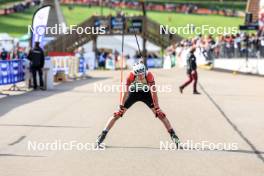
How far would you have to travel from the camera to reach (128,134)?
13.3 metres

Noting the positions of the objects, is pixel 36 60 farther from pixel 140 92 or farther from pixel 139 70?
pixel 139 70

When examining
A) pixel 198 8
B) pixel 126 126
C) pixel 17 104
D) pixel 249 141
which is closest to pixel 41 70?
pixel 17 104

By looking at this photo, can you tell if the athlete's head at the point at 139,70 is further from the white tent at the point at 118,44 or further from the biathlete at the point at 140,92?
the white tent at the point at 118,44

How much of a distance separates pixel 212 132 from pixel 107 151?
3141mm

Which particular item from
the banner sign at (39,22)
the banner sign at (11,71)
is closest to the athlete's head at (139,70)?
the banner sign at (11,71)

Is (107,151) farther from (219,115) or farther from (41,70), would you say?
(41,70)

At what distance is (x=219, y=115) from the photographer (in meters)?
16.8
